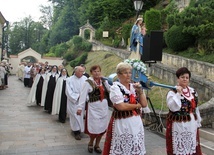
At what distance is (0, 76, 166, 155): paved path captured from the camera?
18.2 ft

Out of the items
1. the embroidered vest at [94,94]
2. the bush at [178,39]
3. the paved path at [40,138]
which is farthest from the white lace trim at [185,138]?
the bush at [178,39]

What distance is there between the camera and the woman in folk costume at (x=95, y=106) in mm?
5242

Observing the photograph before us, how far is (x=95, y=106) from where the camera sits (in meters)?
5.30

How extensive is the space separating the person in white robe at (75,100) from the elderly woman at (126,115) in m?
2.87

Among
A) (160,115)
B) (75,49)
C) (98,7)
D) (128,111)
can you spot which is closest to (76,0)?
(98,7)

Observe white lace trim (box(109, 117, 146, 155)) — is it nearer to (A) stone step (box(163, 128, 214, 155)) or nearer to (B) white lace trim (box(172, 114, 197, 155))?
(B) white lace trim (box(172, 114, 197, 155))

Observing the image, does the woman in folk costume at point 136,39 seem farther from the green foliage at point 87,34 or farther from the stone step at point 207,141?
the green foliage at point 87,34

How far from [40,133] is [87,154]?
80.7 inches

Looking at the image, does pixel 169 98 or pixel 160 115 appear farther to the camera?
pixel 160 115

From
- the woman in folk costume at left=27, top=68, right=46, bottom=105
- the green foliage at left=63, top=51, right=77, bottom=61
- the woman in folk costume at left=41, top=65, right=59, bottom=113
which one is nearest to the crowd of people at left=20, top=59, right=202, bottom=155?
the woman in folk costume at left=41, top=65, right=59, bottom=113

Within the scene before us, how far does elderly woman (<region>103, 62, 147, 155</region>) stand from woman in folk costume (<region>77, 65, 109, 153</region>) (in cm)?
153

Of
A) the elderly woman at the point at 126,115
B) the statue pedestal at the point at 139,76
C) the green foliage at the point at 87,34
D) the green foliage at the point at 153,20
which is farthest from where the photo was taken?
the green foliage at the point at 87,34

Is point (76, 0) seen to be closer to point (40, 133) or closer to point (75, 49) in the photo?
point (75, 49)

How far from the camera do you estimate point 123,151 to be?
359 centimetres
